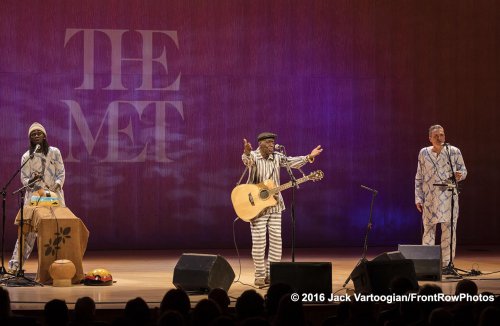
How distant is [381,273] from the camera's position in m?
7.36

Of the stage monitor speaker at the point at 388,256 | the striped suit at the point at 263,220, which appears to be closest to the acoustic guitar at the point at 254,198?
the striped suit at the point at 263,220

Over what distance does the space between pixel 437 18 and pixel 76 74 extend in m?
5.76

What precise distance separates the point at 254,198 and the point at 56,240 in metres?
2.19

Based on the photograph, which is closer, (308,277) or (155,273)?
(308,277)

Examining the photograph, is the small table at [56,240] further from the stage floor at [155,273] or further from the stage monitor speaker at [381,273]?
the stage monitor speaker at [381,273]

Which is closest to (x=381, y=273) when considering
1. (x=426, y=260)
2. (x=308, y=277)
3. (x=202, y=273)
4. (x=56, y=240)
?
(x=308, y=277)

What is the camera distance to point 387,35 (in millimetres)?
13414

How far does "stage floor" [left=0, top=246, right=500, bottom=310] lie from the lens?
7.86m

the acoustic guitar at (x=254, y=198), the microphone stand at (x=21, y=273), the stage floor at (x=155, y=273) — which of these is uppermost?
the acoustic guitar at (x=254, y=198)

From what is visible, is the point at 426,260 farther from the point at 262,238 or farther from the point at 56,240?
the point at 56,240

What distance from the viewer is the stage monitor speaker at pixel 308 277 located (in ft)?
23.8

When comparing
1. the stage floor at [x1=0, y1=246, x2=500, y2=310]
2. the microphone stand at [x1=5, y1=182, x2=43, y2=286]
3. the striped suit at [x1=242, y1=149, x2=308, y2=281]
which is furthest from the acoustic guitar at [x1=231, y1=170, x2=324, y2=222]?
the microphone stand at [x1=5, y1=182, x2=43, y2=286]

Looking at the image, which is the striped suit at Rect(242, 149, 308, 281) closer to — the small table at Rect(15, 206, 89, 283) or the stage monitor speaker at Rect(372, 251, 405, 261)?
the stage monitor speaker at Rect(372, 251, 405, 261)

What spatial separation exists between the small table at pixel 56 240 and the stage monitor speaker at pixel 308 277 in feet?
9.09
